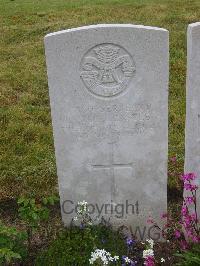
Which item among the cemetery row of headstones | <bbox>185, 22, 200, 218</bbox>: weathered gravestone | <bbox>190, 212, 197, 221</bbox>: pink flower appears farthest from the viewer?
<bbox>190, 212, 197, 221</bbox>: pink flower

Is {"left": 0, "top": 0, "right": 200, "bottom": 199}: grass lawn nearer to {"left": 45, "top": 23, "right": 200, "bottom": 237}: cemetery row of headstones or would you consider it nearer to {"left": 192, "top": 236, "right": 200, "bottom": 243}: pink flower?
{"left": 45, "top": 23, "right": 200, "bottom": 237}: cemetery row of headstones

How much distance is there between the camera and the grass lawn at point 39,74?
5.80 m

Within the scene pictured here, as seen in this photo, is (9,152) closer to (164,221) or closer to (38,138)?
(38,138)

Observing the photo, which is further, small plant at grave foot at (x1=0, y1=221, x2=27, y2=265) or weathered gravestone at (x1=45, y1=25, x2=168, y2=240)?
weathered gravestone at (x1=45, y1=25, x2=168, y2=240)

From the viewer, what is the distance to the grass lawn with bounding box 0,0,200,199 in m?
5.80

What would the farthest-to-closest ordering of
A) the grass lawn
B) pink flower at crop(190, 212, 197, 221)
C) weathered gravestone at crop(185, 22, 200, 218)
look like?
the grass lawn, pink flower at crop(190, 212, 197, 221), weathered gravestone at crop(185, 22, 200, 218)

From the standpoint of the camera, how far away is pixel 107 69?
4164 millimetres

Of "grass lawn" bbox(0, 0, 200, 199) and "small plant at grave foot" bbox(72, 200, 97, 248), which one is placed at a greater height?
"grass lawn" bbox(0, 0, 200, 199)

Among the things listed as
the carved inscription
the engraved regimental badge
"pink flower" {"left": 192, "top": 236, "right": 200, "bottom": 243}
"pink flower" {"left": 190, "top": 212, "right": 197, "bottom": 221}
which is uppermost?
the engraved regimental badge

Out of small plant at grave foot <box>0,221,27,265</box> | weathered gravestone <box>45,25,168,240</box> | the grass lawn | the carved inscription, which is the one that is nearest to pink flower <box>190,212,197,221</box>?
weathered gravestone <box>45,25,168,240</box>

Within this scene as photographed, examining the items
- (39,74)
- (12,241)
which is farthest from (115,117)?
(39,74)

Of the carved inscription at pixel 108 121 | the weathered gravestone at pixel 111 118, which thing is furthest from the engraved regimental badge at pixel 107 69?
the carved inscription at pixel 108 121

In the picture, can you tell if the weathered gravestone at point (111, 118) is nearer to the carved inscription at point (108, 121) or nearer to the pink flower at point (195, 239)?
the carved inscription at point (108, 121)

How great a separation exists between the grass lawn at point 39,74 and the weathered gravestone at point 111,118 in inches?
36.9
